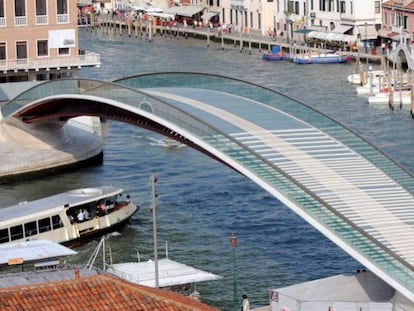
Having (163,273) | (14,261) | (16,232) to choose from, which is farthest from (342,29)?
(14,261)

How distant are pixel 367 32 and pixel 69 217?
42798 millimetres

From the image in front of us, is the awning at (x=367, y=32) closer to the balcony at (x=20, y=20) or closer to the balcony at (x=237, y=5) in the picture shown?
the balcony at (x=237, y=5)

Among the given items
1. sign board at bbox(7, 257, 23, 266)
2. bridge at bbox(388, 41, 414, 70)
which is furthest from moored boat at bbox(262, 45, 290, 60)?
sign board at bbox(7, 257, 23, 266)

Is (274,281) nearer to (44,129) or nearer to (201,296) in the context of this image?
(201,296)

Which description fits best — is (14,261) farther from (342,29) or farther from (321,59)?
(342,29)

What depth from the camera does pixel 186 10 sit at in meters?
92.1

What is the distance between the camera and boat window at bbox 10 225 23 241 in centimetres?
Result: 3288

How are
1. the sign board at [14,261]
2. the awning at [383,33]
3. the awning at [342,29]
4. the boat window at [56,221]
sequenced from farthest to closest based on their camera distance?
the awning at [342,29] → the awning at [383,33] → the boat window at [56,221] → the sign board at [14,261]

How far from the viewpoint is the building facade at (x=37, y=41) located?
167 ft

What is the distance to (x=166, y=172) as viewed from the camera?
4216 cm

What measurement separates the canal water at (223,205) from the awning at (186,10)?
27.3 meters

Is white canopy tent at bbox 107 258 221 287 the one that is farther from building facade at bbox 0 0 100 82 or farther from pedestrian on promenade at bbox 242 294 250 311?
building facade at bbox 0 0 100 82

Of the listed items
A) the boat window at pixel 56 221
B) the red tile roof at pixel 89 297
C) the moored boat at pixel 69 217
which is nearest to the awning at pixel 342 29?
the moored boat at pixel 69 217

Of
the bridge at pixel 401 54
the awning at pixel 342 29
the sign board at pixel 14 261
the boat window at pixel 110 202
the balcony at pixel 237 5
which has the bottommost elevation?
the boat window at pixel 110 202
